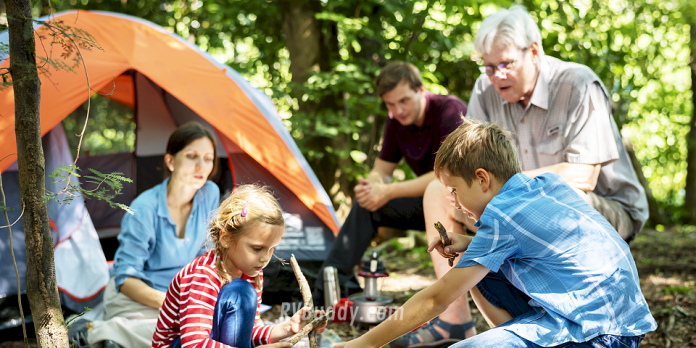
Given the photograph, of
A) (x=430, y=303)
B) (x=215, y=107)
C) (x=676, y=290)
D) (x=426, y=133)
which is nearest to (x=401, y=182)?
(x=426, y=133)

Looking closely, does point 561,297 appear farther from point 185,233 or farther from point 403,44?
point 403,44

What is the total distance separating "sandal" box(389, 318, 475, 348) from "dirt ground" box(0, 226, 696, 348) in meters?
0.40

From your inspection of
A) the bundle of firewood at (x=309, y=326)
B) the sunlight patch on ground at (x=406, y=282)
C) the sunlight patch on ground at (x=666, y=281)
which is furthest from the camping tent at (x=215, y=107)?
the sunlight patch on ground at (x=666, y=281)

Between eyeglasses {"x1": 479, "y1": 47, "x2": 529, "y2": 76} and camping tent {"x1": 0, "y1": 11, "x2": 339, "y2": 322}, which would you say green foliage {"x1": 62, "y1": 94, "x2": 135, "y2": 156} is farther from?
eyeglasses {"x1": 479, "y1": 47, "x2": 529, "y2": 76}

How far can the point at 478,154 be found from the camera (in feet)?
4.39

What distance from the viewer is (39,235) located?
1.28m

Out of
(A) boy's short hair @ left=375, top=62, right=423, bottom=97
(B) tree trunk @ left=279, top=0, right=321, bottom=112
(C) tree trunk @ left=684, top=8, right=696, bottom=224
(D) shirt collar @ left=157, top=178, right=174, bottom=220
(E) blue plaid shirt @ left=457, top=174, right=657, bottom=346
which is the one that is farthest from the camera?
(C) tree trunk @ left=684, top=8, right=696, bottom=224

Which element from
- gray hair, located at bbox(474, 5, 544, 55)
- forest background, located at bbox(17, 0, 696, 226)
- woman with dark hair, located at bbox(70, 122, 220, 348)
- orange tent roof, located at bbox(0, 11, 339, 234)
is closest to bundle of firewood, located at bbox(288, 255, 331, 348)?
woman with dark hair, located at bbox(70, 122, 220, 348)

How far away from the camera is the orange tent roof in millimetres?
2516

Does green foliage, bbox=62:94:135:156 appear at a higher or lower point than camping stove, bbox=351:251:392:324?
higher

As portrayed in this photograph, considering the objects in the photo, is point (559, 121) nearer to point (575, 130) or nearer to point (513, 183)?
point (575, 130)

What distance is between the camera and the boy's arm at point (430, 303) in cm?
125

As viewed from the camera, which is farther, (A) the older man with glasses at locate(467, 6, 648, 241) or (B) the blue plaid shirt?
(A) the older man with glasses at locate(467, 6, 648, 241)

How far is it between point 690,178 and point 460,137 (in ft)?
24.2
